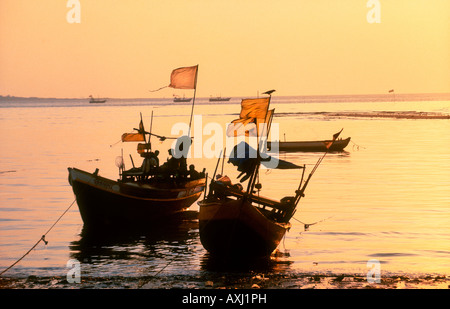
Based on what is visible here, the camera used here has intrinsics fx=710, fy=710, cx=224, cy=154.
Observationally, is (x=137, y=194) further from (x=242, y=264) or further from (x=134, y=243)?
(x=242, y=264)

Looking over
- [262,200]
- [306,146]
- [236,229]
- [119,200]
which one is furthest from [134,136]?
[306,146]

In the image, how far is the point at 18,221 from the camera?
30062mm

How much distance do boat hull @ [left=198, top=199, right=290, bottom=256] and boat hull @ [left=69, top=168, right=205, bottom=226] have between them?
5.57 metres

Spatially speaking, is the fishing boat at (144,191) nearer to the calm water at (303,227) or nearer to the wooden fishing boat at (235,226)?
the calm water at (303,227)

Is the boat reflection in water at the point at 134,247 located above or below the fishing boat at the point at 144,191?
below

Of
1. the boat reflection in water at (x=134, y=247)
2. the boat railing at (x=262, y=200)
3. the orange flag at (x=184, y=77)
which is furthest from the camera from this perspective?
the orange flag at (x=184, y=77)

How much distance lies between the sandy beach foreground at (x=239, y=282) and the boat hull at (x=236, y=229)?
159 centimetres

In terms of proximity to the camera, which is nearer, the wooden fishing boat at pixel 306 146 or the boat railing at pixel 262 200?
the boat railing at pixel 262 200

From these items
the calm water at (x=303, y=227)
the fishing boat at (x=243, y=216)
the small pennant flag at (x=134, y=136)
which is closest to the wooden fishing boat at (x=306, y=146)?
the calm water at (x=303, y=227)

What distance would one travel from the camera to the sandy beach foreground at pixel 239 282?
18250mm

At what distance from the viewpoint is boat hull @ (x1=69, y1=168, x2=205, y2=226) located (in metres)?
26.4

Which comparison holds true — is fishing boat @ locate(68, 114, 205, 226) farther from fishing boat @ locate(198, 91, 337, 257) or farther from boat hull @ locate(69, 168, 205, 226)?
fishing boat @ locate(198, 91, 337, 257)

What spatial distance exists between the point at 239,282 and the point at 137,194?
925cm
